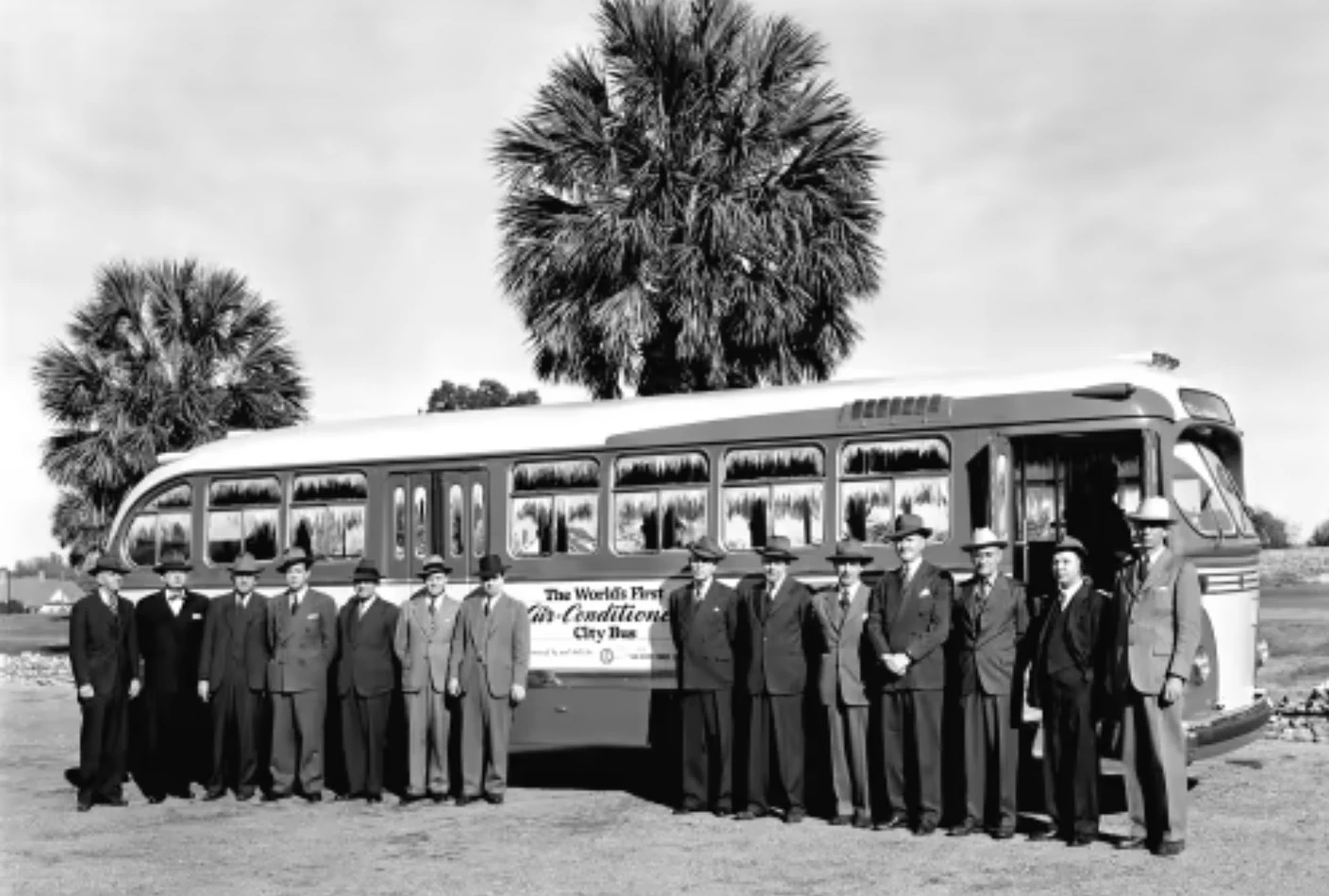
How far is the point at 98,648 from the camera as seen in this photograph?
38.6 ft

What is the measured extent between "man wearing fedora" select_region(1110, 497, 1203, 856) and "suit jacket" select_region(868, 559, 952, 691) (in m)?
1.19

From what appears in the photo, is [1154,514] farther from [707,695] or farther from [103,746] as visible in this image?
[103,746]

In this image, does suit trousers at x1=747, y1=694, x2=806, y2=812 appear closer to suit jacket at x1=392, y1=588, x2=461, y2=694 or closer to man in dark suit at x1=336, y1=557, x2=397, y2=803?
suit jacket at x1=392, y1=588, x2=461, y2=694

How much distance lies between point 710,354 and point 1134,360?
925 centimetres

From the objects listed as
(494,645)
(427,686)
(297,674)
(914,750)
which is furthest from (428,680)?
(914,750)

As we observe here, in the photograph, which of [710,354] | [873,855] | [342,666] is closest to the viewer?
[873,855]

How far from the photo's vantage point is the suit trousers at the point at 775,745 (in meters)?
10.5

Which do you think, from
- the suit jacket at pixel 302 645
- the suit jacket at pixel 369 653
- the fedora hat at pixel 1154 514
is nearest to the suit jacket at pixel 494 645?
the suit jacket at pixel 369 653

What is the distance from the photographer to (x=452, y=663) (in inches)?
456

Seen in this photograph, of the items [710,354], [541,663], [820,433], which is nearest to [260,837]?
[541,663]

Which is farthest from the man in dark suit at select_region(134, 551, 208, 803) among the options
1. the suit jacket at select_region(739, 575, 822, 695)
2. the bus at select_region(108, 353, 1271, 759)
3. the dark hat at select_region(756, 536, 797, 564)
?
the dark hat at select_region(756, 536, 797, 564)

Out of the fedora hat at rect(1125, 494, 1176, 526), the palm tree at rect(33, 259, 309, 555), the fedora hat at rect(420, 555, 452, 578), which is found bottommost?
the fedora hat at rect(420, 555, 452, 578)

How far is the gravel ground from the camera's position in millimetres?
8461

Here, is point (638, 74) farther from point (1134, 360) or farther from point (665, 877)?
point (665, 877)
